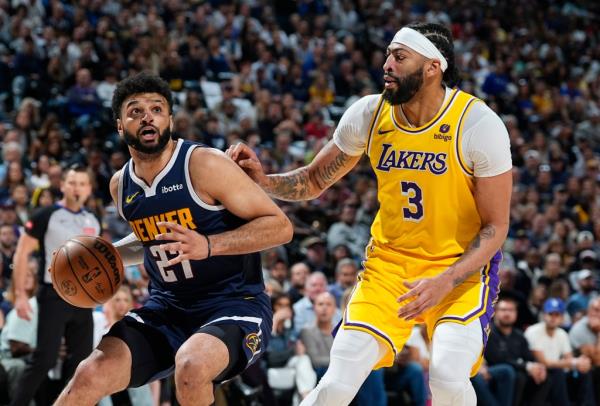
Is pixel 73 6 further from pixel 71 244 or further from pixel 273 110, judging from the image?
pixel 71 244

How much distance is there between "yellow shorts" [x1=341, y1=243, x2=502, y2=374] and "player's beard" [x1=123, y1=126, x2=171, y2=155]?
1.22 metres

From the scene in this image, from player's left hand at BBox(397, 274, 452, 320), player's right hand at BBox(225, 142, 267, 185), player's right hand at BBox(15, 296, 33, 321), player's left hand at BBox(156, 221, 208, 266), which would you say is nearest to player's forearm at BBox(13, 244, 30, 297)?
player's right hand at BBox(15, 296, 33, 321)

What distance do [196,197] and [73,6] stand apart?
10.5 meters

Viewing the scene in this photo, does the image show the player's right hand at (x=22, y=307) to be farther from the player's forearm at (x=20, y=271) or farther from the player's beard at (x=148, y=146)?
the player's beard at (x=148, y=146)

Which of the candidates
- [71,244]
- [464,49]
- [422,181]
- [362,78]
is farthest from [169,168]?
[464,49]

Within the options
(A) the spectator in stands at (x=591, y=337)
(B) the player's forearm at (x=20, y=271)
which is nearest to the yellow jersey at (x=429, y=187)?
(B) the player's forearm at (x=20, y=271)

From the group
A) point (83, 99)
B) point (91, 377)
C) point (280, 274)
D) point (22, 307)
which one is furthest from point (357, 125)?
point (83, 99)

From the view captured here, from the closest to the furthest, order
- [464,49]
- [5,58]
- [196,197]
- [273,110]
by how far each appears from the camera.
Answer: [196,197]
[5,58]
[273,110]
[464,49]

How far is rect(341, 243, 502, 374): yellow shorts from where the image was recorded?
4730mm

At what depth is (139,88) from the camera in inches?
191

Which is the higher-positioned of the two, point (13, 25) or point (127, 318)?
point (13, 25)

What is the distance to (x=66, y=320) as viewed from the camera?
24.3 feet

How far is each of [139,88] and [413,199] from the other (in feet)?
4.78

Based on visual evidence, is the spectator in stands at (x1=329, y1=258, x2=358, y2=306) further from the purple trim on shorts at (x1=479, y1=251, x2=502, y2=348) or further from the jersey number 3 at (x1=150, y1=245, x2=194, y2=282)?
the jersey number 3 at (x1=150, y1=245, x2=194, y2=282)
